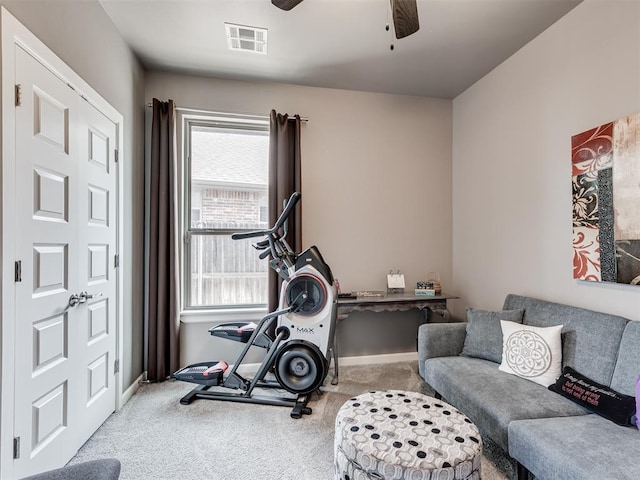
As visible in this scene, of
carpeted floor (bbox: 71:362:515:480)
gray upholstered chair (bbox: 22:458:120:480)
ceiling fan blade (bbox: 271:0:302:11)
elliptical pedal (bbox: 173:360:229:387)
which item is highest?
ceiling fan blade (bbox: 271:0:302:11)

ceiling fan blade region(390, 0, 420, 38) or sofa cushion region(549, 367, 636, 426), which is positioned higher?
ceiling fan blade region(390, 0, 420, 38)

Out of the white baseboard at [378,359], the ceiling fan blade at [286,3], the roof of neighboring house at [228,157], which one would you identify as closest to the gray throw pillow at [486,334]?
the white baseboard at [378,359]

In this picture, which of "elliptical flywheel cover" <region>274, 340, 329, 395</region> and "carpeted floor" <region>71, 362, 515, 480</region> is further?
"elliptical flywheel cover" <region>274, 340, 329, 395</region>

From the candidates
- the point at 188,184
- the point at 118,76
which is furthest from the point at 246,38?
the point at 188,184

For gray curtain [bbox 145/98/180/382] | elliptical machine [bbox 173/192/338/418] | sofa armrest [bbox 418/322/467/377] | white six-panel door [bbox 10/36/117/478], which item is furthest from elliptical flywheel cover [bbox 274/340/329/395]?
white six-panel door [bbox 10/36/117/478]

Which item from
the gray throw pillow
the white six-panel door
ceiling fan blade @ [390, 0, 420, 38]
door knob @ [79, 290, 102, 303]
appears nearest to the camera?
the white six-panel door

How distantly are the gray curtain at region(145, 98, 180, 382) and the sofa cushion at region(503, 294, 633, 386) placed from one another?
3.07 m

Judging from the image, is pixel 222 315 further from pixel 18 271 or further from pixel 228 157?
pixel 18 271

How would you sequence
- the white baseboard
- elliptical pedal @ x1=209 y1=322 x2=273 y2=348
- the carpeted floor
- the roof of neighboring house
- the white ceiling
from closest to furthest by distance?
the carpeted floor < the white ceiling < elliptical pedal @ x1=209 y1=322 x2=273 y2=348 < the roof of neighboring house < the white baseboard

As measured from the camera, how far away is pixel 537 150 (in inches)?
105

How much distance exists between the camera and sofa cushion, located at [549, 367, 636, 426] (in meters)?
1.62

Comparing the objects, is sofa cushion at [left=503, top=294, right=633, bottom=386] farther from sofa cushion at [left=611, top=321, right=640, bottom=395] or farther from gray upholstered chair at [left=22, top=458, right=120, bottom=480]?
gray upholstered chair at [left=22, top=458, right=120, bottom=480]

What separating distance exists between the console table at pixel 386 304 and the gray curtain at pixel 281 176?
0.70 meters

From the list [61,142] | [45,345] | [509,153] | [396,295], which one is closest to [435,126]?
[509,153]
